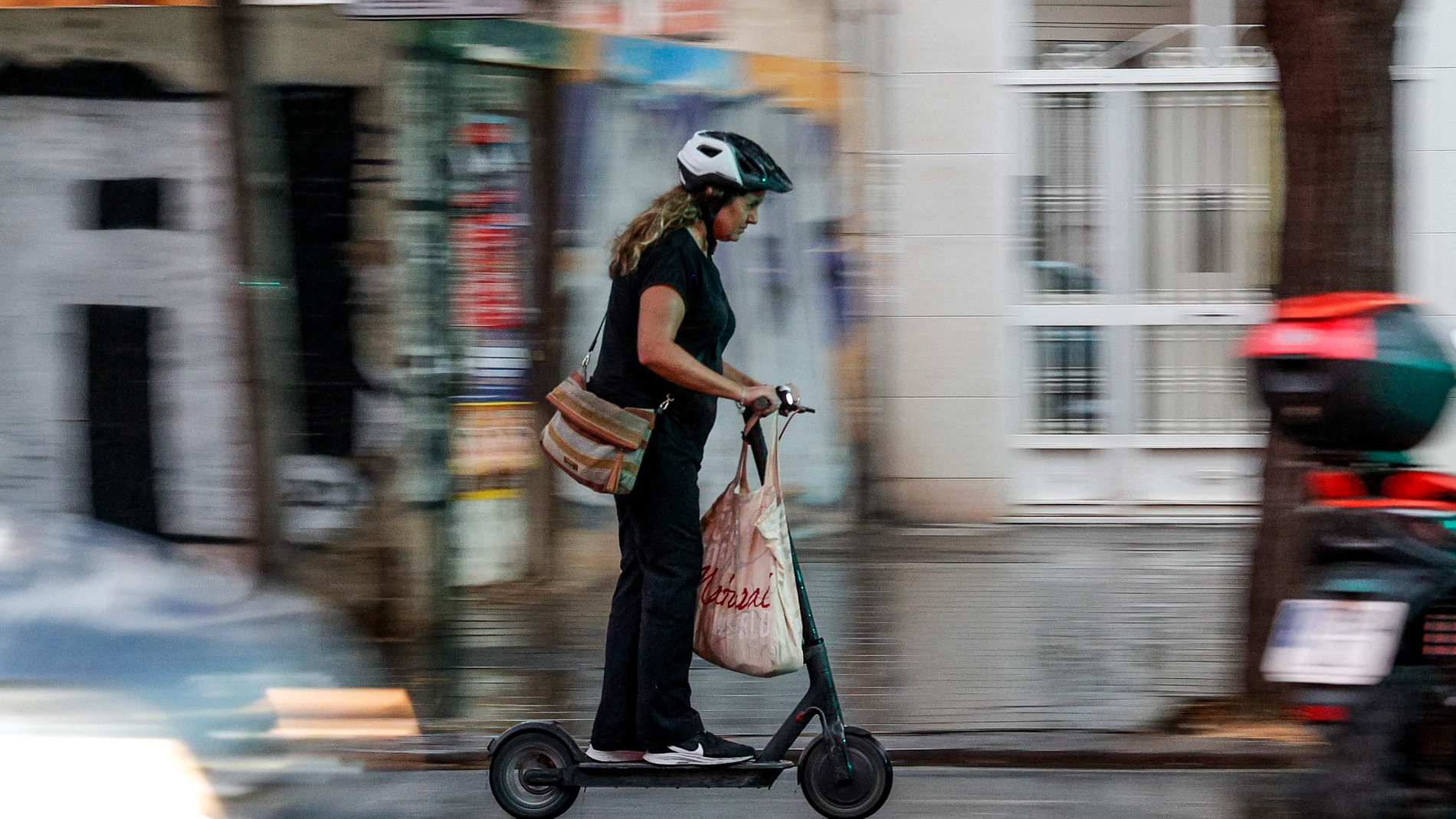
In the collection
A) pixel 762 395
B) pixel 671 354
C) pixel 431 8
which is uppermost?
pixel 431 8

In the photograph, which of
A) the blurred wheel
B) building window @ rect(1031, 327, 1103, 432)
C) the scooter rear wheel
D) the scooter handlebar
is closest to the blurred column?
the scooter rear wheel

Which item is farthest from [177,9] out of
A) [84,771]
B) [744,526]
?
[84,771]

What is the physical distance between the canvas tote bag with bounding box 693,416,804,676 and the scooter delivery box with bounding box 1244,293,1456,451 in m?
1.30

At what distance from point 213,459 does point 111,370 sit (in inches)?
19.3

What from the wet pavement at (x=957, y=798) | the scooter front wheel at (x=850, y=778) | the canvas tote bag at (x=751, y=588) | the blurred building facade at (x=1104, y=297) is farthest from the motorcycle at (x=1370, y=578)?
the blurred building facade at (x=1104, y=297)

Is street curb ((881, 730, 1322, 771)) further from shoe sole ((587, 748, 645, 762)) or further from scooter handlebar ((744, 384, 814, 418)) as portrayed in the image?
scooter handlebar ((744, 384, 814, 418))

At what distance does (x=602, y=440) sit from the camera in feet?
14.0

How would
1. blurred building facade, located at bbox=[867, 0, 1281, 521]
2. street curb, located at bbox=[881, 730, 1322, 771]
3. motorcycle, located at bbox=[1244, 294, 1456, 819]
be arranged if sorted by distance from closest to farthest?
motorcycle, located at bbox=[1244, 294, 1456, 819] → street curb, located at bbox=[881, 730, 1322, 771] → blurred building facade, located at bbox=[867, 0, 1281, 521]

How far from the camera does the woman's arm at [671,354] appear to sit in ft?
13.7

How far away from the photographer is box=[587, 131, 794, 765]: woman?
4.27 metres

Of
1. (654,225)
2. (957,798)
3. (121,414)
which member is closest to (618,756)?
(957,798)

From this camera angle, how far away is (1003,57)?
9508 mm

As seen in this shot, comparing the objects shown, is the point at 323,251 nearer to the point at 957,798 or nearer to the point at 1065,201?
the point at 957,798

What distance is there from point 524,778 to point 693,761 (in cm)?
47
